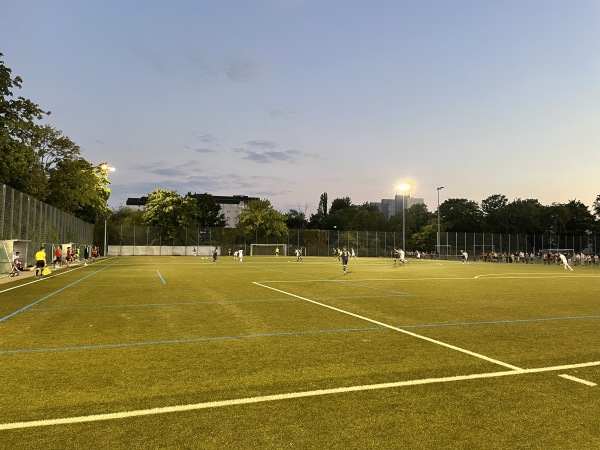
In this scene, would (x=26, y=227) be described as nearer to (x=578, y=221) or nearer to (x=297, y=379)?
(x=297, y=379)

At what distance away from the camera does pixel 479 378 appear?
5.72 metres

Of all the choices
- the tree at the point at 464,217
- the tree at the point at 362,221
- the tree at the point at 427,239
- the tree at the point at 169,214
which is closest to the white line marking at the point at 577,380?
the tree at the point at 169,214

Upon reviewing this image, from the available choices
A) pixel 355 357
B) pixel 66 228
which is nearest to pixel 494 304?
pixel 355 357

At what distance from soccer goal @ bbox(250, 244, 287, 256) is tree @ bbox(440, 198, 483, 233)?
161 ft

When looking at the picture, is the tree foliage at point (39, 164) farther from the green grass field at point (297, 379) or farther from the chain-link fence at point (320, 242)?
the green grass field at point (297, 379)

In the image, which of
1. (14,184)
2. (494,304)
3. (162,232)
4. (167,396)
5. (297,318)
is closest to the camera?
(167,396)

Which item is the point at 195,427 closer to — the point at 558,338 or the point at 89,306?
the point at 558,338

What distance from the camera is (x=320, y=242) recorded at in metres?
87.4

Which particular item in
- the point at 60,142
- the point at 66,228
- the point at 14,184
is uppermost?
the point at 60,142

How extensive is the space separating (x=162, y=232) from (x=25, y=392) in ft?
255

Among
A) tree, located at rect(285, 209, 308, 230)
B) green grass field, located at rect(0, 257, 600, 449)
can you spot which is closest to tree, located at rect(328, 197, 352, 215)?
tree, located at rect(285, 209, 308, 230)

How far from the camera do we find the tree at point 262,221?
84.9m

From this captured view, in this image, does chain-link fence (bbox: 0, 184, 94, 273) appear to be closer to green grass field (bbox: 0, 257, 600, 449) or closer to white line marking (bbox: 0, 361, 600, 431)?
green grass field (bbox: 0, 257, 600, 449)

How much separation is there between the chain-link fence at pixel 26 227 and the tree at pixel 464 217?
92.8 m
